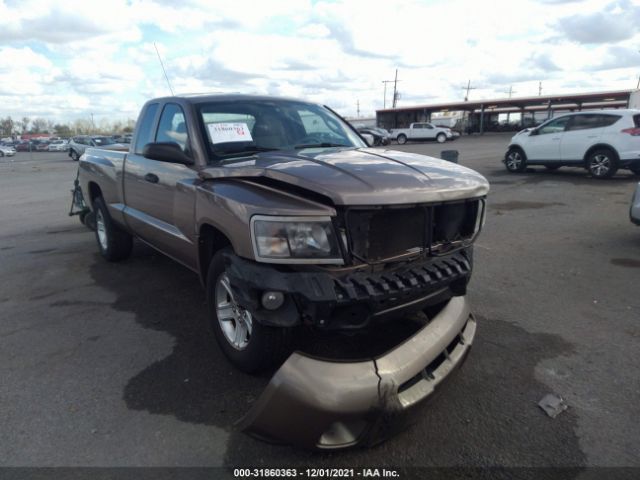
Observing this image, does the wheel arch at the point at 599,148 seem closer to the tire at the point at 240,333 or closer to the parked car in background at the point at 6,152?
the tire at the point at 240,333

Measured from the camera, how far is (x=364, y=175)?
269 cm

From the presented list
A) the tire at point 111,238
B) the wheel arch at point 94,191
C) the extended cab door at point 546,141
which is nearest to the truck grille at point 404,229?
the tire at point 111,238

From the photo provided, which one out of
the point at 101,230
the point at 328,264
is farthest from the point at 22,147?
the point at 328,264

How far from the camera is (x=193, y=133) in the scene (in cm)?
373

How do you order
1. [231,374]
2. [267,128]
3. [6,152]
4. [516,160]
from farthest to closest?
[6,152]
[516,160]
[267,128]
[231,374]

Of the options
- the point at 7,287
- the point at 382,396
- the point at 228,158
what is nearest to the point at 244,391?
the point at 382,396

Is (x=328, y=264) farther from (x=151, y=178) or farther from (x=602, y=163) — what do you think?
(x=602, y=163)

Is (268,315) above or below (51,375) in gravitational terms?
above

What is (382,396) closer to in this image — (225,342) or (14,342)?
(225,342)

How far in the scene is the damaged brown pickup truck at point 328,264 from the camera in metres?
2.25

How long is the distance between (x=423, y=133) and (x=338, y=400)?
1700 inches

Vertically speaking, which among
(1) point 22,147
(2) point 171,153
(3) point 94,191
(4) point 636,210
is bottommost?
(1) point 22,147

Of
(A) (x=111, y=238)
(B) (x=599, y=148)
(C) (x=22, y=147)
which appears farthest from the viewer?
(C) (x=22, y=147)

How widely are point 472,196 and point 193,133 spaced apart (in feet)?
7.11
